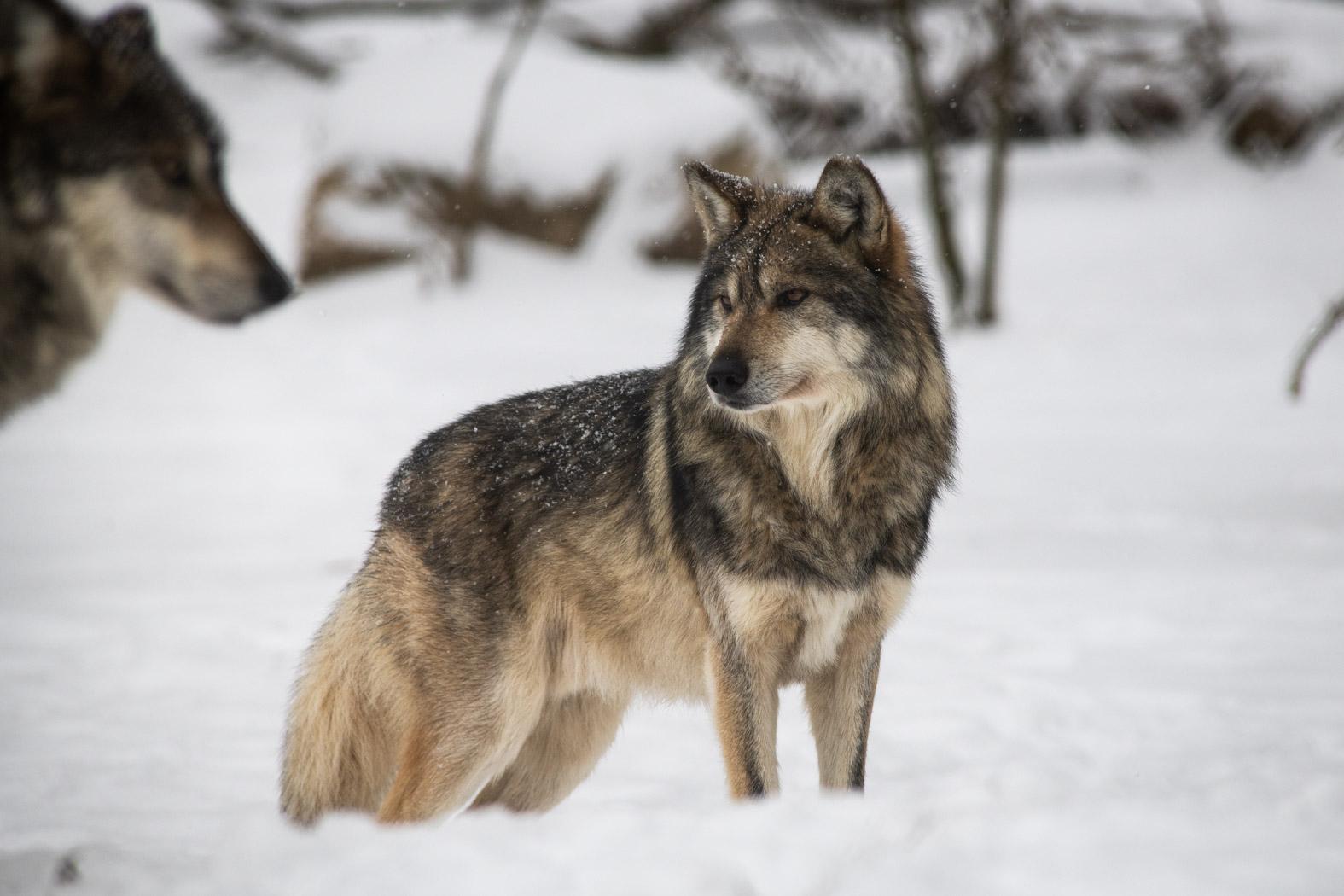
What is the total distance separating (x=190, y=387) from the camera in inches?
485

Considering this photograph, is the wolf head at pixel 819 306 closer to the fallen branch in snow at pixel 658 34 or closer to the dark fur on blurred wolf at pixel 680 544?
the dark fur on blurred wolf at pixel 680 544

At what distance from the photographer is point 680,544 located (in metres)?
3.71

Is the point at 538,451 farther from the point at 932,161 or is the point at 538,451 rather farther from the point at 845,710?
the point at 932,161

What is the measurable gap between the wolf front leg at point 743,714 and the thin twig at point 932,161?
364 inches

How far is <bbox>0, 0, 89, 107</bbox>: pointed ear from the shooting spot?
2.75m

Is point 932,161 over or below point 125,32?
below

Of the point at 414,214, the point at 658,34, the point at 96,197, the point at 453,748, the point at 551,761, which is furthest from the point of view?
the point at 658,34

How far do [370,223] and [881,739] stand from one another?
1025 cm

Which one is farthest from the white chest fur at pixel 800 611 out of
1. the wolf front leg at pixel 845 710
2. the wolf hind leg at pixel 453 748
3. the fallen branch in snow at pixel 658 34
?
the fallen branch in snow at pixel 658 34

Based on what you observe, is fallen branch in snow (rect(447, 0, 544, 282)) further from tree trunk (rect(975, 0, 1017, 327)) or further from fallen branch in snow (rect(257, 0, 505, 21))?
tree trunk (rect(975, 0, 1017, 327))

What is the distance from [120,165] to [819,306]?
183cm

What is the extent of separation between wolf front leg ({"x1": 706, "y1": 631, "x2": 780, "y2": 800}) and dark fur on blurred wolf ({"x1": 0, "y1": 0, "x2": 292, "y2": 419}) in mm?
1541

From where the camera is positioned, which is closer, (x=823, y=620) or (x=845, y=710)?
(x=823, y=620)

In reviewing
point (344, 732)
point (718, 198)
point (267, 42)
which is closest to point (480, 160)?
point (267, 42)
